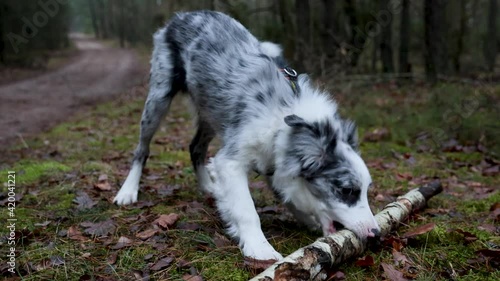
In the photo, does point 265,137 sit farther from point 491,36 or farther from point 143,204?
point 491,36

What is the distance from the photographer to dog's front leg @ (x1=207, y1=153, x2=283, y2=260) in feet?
11.9

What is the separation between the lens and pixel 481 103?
9.24 meters

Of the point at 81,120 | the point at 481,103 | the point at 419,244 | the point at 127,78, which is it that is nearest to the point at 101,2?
the point at 127,78

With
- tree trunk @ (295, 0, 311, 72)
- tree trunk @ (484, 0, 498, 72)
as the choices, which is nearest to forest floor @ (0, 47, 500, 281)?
tree trunk @ (295, 0, 311, 72)

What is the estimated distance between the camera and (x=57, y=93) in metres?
17.4

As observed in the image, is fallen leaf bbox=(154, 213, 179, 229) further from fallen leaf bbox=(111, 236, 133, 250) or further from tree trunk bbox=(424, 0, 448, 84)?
tree trunk bbox=(424, 0, 448, 84)

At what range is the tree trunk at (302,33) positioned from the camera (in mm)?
13109

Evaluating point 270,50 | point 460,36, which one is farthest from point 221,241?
point 460,36

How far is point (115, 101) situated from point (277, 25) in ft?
22.7

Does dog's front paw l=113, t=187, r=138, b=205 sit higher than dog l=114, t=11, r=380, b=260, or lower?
lower

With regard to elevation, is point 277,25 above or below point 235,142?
below

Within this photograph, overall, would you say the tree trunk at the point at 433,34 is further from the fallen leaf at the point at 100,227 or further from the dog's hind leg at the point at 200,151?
the fallen leaf at the point at 100,227

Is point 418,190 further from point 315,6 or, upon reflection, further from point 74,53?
point 74,53

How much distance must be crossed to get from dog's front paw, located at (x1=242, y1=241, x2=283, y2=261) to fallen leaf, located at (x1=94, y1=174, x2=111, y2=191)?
8.19 feet
